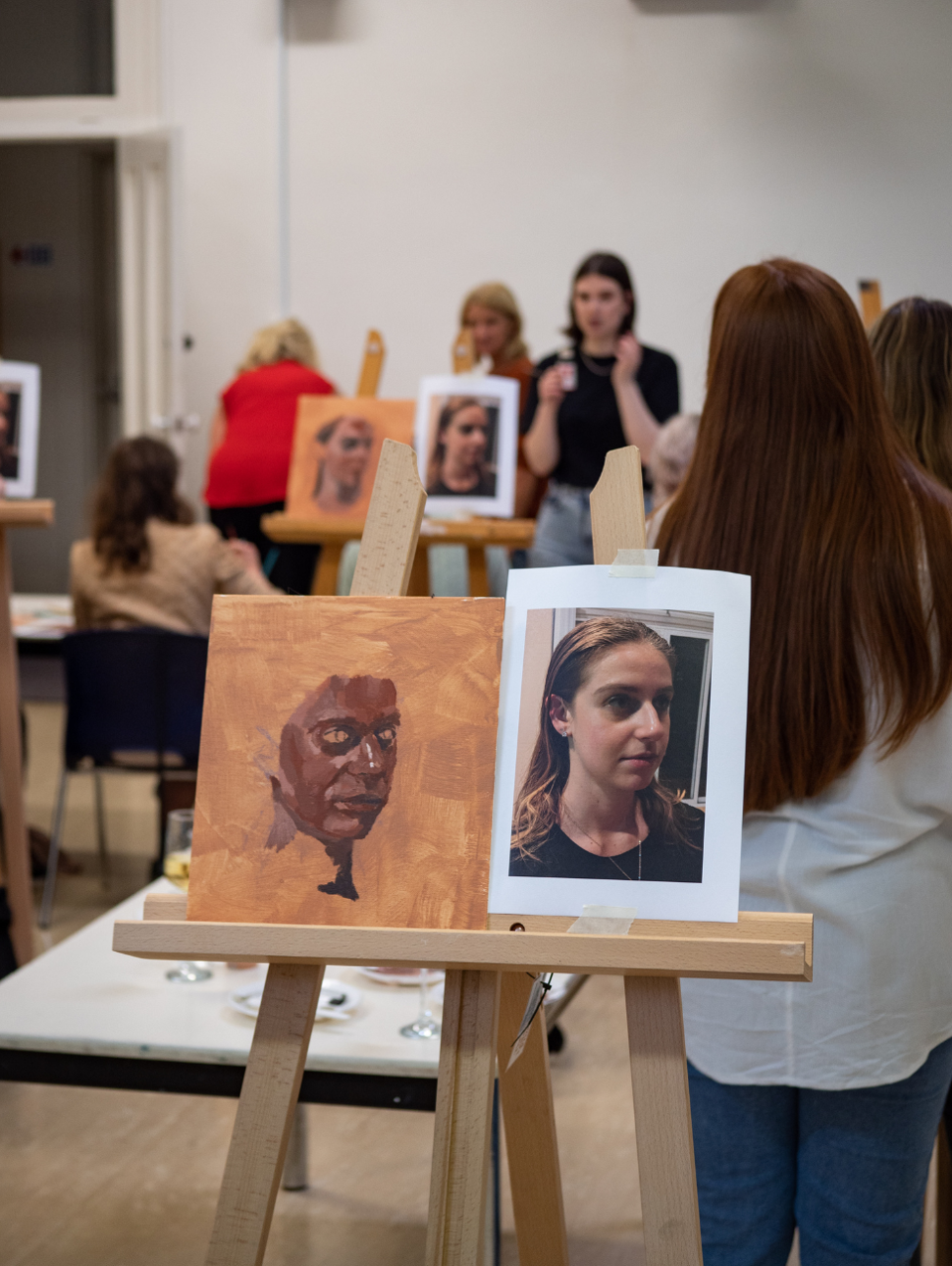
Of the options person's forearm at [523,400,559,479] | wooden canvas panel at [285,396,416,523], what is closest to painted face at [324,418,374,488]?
wooden canvas panel at [285,396,416,523]

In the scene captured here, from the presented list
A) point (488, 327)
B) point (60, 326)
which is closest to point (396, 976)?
point (488, 327)

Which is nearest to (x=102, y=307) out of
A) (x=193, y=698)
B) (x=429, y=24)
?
(x=429, y=24)

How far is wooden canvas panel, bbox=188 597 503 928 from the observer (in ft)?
3.44

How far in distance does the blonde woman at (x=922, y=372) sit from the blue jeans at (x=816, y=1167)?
33.3 inches

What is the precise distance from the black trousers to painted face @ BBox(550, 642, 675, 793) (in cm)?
359

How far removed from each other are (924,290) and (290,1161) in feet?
16.2

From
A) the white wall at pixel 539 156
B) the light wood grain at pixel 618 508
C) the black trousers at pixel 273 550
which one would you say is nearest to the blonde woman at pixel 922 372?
the light wood grain at pixel 618 508

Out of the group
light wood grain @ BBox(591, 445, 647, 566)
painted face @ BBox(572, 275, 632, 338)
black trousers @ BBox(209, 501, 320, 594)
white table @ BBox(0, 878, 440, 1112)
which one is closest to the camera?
light wood grain @ BBox(591, 445, 647, 566)

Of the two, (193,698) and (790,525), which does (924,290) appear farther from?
(790,525)

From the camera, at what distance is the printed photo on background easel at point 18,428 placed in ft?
10.5

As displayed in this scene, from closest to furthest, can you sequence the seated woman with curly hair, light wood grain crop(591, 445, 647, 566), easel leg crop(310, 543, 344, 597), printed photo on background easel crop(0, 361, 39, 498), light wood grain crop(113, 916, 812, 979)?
light wood grain crop(113, 916, 812, 979), light wood grain crop(591, 445, 647, 566), printed photo on background easel crop(0, 361, 39, 498), easel leg crop(310, 543, 344, 597), the seated woman with curly hair

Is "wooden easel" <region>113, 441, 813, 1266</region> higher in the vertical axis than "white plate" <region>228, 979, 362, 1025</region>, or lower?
higher

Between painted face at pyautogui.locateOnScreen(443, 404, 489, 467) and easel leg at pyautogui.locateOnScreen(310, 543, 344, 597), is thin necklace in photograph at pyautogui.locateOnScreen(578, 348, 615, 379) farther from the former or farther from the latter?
easel leg at pyautogui.locateOnScreen(310, 543, 344, 597)

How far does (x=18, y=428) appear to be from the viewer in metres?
3.23
